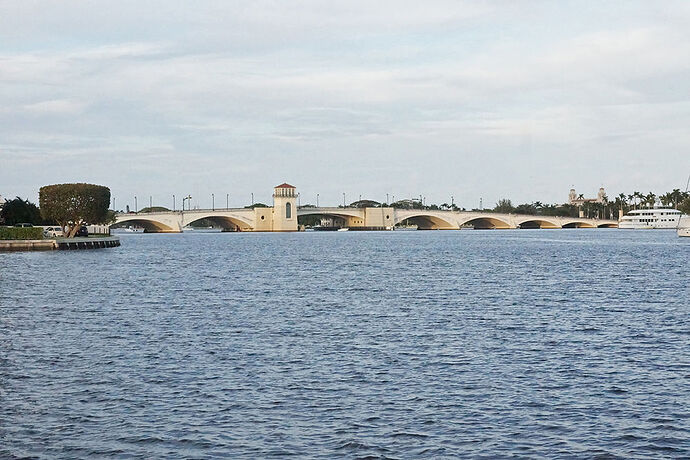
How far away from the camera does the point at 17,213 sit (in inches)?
6427

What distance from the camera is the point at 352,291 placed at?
179ft

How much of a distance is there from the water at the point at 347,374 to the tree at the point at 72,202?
263 ft

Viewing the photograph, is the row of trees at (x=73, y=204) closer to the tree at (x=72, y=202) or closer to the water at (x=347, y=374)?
the tree at (x=72, y=202)

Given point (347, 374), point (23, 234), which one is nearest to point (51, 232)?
point (23, 234)

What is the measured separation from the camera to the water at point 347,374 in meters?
18.8

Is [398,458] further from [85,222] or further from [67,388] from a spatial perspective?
[85,222]

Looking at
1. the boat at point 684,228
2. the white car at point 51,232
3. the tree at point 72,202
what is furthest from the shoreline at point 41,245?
the boat at point 684,228

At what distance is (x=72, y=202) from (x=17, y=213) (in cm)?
4032

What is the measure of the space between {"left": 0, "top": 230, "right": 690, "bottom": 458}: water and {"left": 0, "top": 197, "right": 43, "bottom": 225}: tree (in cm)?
11945

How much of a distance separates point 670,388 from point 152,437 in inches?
542

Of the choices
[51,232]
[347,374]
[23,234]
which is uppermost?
[51,232]

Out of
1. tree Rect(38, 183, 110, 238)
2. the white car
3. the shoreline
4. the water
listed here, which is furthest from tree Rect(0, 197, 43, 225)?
the water

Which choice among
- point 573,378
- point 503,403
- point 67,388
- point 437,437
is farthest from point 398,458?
point 67,388

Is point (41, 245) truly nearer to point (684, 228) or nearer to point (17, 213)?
point (17, 213)
